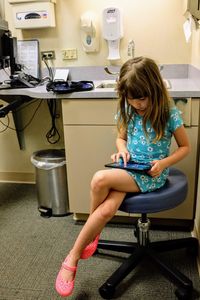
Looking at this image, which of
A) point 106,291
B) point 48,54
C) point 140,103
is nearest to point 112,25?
point 48,54

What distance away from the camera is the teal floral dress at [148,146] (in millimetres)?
1400

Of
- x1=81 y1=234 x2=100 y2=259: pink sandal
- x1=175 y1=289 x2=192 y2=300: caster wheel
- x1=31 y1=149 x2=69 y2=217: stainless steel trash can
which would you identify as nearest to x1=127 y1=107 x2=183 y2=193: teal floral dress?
x1=81 y1=234 x2=100 y2=259: pink sandal

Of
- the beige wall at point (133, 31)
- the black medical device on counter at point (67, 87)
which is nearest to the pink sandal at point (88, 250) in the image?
the black medical device on counter at point (67, 87)

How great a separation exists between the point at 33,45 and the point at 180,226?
166 cm

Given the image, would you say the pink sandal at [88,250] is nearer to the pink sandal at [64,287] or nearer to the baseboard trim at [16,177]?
the pink sandal at [64,287]

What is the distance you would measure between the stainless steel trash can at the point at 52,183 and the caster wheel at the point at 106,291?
0.84 metres

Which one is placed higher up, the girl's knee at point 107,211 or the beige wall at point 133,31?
the beige wall at point 133,31

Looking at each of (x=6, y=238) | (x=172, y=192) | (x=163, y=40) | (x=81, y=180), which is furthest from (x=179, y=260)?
(x=163, y=40)

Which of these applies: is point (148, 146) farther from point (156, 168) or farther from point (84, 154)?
point (84, 154)

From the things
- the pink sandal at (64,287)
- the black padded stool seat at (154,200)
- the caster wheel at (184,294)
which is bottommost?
the caster wheel at (184,294)

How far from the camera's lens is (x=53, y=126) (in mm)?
2607

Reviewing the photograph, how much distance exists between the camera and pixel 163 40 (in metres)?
2.30

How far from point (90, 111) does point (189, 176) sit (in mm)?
673

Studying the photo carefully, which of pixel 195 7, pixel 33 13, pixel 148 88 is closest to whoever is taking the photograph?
pixel 148 88
